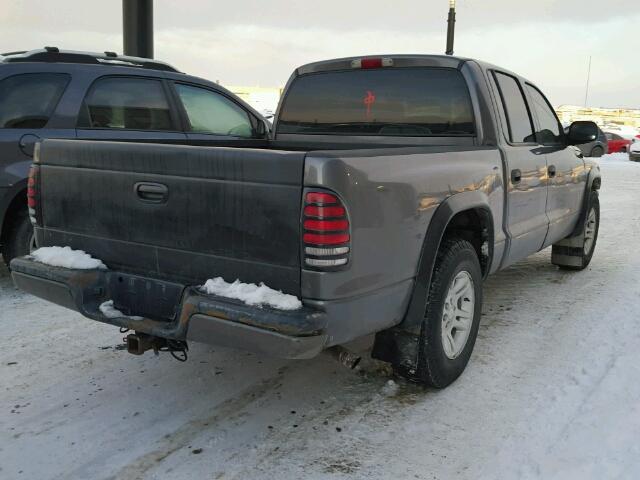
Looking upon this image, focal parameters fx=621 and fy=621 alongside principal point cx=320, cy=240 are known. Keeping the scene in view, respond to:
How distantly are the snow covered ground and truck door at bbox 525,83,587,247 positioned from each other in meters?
0.96

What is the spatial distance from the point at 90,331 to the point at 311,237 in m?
2.43

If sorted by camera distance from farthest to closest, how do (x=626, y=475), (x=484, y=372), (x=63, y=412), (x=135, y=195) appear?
(x=484, y=372) → (x=63, y=412) → (x=135, y=195) → (x=626, y=475)

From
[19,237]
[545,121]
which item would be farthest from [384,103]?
[19,237]

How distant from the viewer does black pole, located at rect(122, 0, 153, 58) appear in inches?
422

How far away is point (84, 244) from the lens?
10.4ft

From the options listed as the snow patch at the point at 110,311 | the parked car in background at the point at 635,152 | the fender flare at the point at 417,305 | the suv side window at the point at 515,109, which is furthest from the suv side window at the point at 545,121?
the parked car in background at the point at 635,152

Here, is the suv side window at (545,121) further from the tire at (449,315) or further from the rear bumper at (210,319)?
the rear bumper at (210,319)

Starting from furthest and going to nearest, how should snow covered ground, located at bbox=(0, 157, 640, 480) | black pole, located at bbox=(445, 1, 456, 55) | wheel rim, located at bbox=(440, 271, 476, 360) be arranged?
black pole, located at bbox=(445, 1, 456, 55) < wheel rim, located at bbox=(440, 271, 476, 360) < snow covered ground, located at bbox=(0, 157, 640, 480)

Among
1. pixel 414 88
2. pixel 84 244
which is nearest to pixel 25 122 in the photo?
pixel 84 244

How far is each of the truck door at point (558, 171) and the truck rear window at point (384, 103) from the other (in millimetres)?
1044

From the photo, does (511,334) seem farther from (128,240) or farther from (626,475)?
(128,240)

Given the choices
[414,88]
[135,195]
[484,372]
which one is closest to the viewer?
[135,195]

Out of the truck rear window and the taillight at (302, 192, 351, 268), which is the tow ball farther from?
the truck rear window

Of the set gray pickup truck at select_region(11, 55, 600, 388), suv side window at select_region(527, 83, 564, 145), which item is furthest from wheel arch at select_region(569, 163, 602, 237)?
gray pickup truck at select_region(11, 55, 600, 388)
